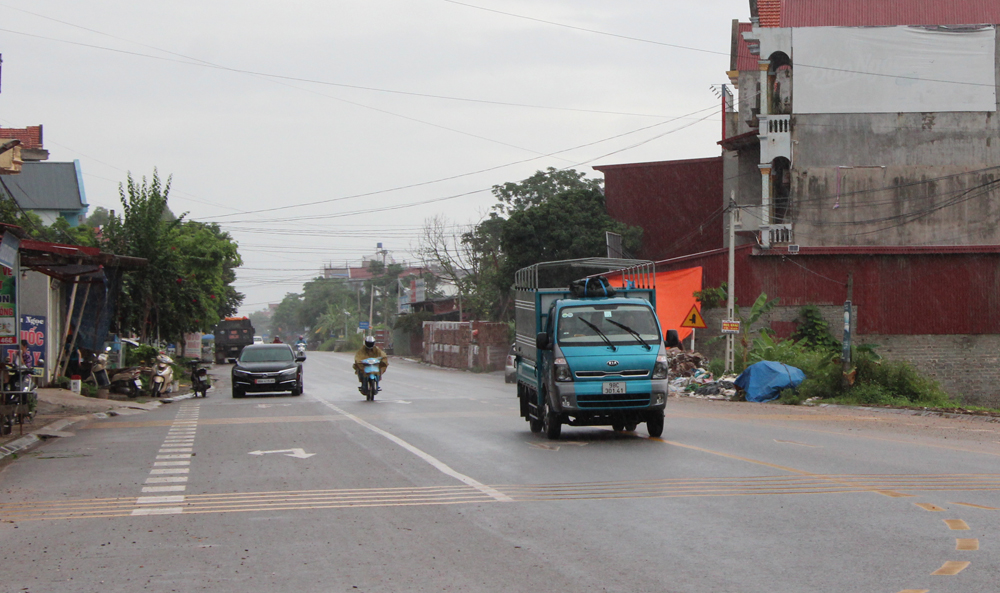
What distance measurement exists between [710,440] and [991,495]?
5669 mm

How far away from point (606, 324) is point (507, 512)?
22.1ft

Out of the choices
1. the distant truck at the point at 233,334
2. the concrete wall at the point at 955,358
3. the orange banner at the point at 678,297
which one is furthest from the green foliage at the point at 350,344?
the concrete wall at the point at 955,358

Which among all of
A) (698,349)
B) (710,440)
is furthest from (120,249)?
(710,440)

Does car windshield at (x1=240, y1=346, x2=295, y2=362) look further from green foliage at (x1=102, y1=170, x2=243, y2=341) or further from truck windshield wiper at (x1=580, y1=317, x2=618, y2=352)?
truck windshield wiper at (x1=580, y1=317, x2=618, y2=352)

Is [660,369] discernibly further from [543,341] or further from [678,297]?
[678,297]

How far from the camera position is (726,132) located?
167 feet

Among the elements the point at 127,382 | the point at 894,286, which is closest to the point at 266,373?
the point at 127,382

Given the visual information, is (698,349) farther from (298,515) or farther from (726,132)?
(298,515)

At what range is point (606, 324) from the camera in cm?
1519

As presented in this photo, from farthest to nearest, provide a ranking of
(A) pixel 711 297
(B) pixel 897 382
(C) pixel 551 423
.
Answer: (A) pixel 711 297 → (B) pixel 897 382 → (C) pixel 551 423

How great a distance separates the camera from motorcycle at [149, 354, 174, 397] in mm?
31109

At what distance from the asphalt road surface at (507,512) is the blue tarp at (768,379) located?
37.0 feet

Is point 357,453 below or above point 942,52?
below

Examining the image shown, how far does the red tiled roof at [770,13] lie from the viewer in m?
47.2
